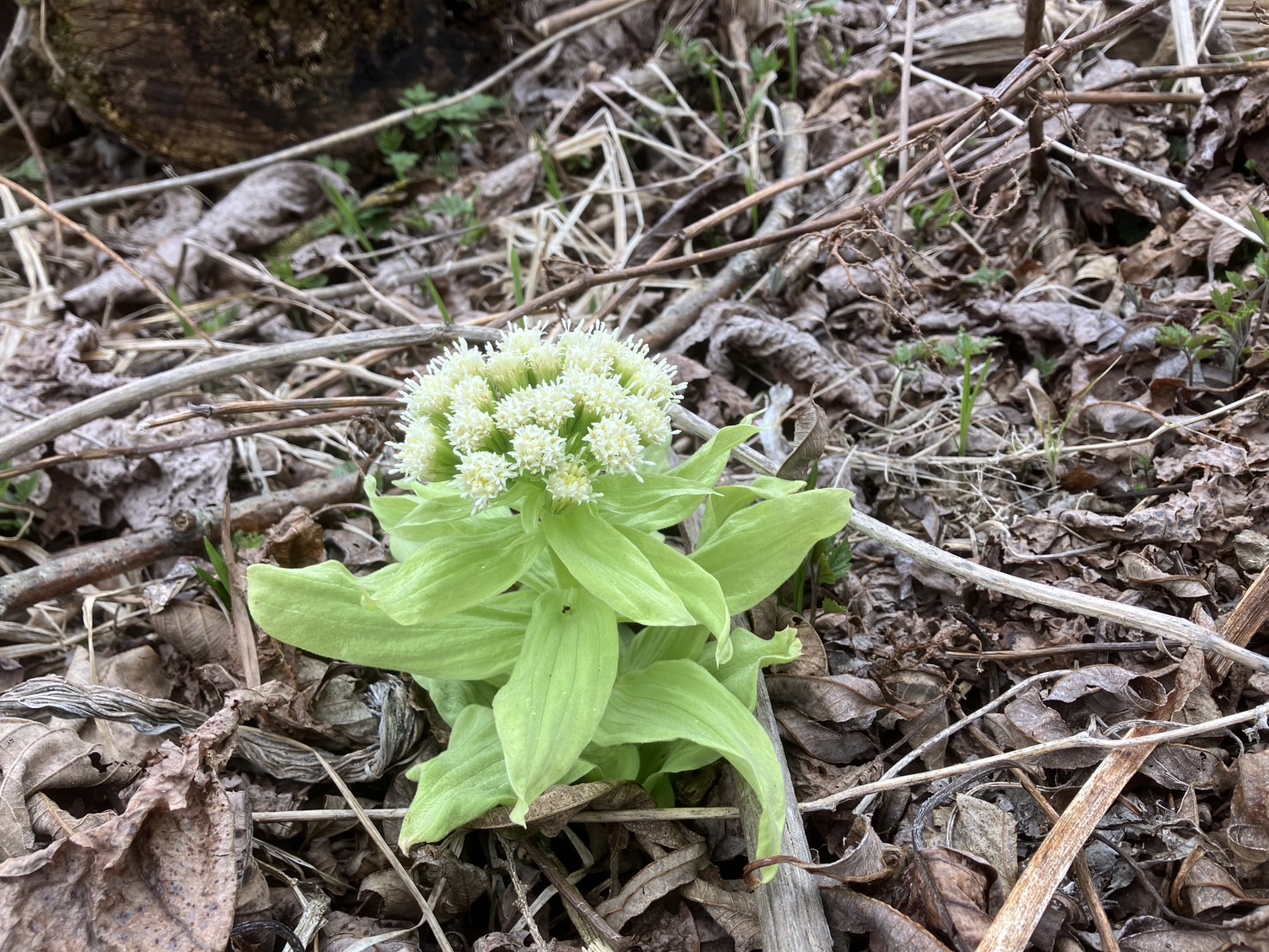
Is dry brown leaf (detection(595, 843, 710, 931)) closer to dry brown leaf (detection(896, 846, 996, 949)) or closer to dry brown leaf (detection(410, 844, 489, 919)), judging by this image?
dry brown leaf (detection(410, 844, 489, 919))

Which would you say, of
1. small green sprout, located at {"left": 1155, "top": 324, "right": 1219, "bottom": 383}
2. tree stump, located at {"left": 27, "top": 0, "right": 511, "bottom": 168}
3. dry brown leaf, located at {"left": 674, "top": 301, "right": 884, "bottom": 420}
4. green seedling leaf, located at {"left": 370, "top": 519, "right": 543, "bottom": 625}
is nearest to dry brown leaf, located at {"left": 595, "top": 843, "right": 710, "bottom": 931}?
green seedling leaf, located at {"left": 370, "top": 519, "right": 543, "bottom": 625}

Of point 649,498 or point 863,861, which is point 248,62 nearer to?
point 649,498

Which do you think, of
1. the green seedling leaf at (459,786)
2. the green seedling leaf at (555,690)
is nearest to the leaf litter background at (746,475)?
the green seedling leaf at (459,786)

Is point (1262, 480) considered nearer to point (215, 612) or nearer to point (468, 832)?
point (468, 832)

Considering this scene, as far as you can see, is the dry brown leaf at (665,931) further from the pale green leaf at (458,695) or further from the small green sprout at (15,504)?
the small green sprout at (15,504)

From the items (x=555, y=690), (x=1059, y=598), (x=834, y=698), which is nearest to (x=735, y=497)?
(x=834, y=698)

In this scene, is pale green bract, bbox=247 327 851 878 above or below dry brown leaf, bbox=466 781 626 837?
above

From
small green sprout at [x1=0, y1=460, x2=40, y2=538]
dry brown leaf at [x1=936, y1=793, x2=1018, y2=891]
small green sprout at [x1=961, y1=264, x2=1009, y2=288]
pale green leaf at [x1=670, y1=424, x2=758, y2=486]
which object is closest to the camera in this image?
dry brown leaf at [x1=936, y1=793, x2=1018, y2=891]
